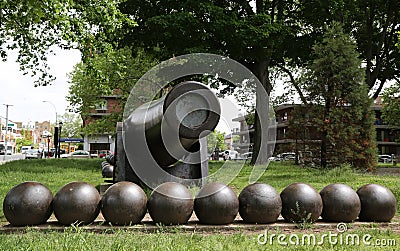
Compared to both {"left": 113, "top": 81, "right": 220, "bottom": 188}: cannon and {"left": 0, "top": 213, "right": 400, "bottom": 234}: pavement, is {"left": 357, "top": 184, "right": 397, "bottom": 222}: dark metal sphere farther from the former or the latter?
{"left": 113, "top": 81, "right": 220, "bottom": 188}: cannon

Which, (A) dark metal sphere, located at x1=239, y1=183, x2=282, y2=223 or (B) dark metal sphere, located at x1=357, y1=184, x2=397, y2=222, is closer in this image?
(A) dark metal sphere, located at x1=239, y1=183, x2=282, y2=223

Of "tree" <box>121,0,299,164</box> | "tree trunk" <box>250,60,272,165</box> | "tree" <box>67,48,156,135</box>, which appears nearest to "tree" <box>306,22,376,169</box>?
"tree" <box>121,0,299,164</box>

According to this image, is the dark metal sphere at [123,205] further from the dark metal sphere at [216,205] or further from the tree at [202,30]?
the tree at [202,30]

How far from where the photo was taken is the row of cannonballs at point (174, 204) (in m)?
7.48

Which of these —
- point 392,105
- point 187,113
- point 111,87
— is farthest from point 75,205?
point 392,105

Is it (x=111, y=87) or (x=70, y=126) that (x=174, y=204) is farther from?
(x=70, y=126)

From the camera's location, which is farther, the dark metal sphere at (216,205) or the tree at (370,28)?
the tree at (370,28)

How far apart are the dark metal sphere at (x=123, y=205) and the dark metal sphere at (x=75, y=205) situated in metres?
0.20

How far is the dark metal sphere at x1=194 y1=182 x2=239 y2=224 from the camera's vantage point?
25.2ft

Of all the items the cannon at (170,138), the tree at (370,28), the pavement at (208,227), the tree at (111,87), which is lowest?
the pavement at (208,227)

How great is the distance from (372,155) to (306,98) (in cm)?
371

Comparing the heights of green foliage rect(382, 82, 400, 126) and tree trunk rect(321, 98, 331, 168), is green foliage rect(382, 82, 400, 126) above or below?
above

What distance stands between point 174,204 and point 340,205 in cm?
285


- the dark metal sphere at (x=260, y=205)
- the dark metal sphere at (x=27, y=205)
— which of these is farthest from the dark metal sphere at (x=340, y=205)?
the dark metal sphere at (x=27, y=205)
